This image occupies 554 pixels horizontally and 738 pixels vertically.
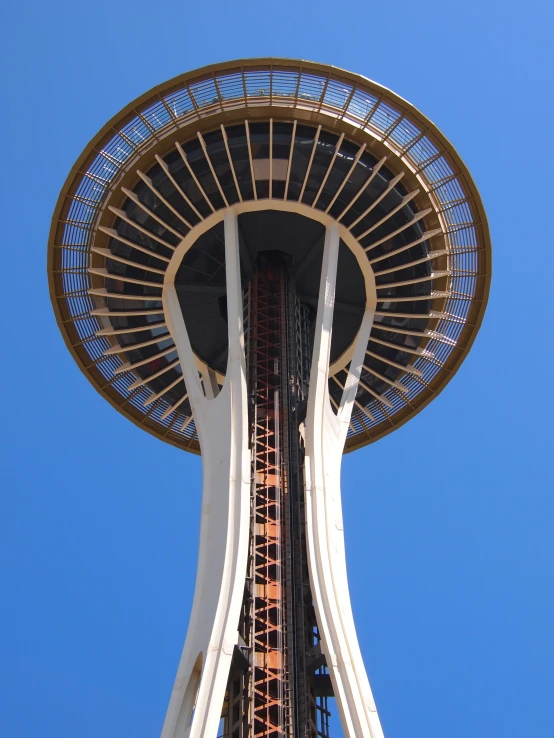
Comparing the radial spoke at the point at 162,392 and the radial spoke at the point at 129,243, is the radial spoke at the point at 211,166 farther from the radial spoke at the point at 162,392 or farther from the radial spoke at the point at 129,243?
the radial spoke at the point at 162,392

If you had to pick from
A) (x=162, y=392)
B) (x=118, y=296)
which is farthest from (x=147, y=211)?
(x=162, y=392)

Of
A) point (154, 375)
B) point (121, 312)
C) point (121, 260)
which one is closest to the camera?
point (121, 260)

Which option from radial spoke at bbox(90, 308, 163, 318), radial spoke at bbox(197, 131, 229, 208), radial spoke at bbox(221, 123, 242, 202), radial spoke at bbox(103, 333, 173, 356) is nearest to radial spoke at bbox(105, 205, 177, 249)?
radial spoke at bbox(197, 131, 229, 208)

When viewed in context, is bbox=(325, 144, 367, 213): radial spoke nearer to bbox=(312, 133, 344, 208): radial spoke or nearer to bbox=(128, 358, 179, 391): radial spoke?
bbox=(312, 133, 344, 208): radial spoke

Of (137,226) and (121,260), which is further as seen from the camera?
(121,260)

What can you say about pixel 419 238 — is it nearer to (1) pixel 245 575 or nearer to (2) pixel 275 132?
(2) pixel 275 132

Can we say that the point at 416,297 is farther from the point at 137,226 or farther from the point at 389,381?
the point at 137,226
